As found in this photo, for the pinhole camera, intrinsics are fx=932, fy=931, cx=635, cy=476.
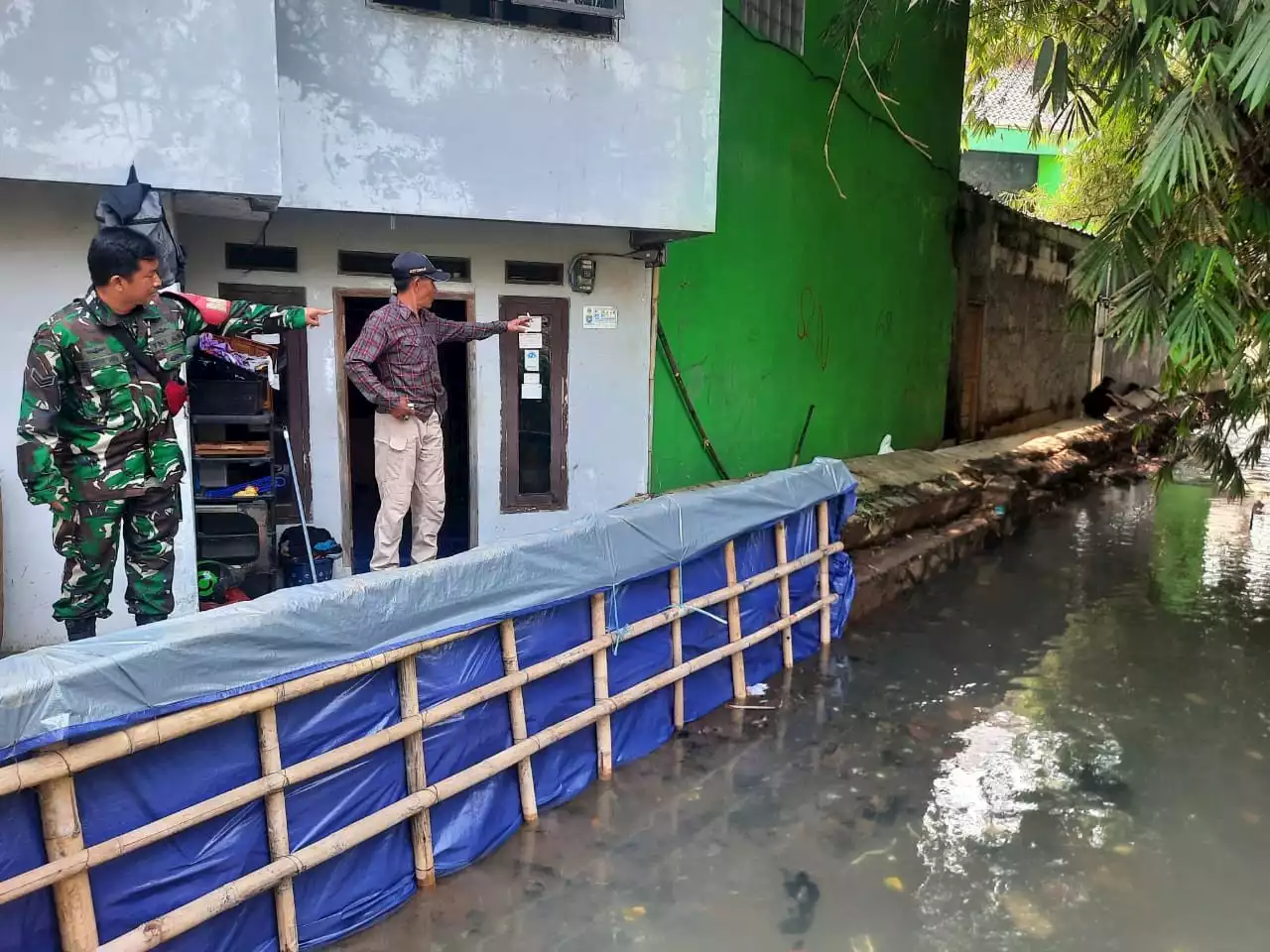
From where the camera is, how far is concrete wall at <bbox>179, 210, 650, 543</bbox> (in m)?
6.07

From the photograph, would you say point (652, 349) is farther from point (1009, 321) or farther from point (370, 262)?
point (1009, 321)

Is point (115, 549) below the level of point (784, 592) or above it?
above

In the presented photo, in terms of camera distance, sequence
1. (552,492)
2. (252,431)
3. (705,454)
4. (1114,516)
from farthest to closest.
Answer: (1114,516) → (705,454) → (552,492) → (252,431)

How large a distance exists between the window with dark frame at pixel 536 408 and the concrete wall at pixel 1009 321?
6.97 meters

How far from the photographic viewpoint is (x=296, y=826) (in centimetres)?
295

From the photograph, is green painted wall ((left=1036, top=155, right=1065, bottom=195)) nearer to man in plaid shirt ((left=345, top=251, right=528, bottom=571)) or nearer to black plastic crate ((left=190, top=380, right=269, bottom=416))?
man in plaid shirt ((left=345, top=251, right=528, bottom=571))

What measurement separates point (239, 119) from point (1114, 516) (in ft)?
33.2

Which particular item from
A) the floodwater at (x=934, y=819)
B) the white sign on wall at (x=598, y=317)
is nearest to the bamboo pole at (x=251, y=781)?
the floodwater at (x=934, y=819)

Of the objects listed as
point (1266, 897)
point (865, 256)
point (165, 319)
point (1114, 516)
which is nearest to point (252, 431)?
point (165, 319)

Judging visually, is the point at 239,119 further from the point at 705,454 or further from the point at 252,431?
the point at 705,454

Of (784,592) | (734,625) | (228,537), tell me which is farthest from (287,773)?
(784,592)

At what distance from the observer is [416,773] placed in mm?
3295

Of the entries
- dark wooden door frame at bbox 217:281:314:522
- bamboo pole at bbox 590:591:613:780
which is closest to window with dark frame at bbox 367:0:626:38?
dark wooden door frame at bbox 217:281:314:522

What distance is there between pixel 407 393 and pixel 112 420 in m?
1.80
